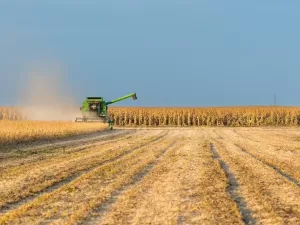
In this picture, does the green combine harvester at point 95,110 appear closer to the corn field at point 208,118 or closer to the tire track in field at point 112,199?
the corn field at point 208,118

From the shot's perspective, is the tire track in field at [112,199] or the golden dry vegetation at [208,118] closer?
the tire track in field at [112,199]

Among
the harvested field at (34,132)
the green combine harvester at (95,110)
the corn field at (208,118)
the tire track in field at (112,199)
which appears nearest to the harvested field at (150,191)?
the tire track in field at (112,199)

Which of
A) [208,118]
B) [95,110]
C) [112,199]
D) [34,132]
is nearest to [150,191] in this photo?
[112,199]

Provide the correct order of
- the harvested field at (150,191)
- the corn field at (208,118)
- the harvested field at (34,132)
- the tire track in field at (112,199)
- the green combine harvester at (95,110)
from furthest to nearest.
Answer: the corn field at (208,118) → the green combine harvester at (95,110) → the harvested field at (34,132) → the harvested field at (150,191) → the tire track in field at (112,199)

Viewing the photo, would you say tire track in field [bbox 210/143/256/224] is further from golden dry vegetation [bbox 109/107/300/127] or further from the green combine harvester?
golden dry vegetation [bbox 109/107/300/127]

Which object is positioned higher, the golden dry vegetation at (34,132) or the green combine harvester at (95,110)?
the green combine harvester at (95,110)

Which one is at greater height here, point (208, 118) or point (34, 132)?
point (208, 118)

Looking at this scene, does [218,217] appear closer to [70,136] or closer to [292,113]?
[70,136]

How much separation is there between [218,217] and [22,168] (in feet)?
24.7

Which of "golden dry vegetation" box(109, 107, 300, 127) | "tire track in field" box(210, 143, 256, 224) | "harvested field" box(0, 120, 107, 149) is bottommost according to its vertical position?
"tire track in field" box(210, 143, 256, 224)

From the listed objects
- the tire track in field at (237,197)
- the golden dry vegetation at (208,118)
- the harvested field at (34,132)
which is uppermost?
the golden dry vegetation at (208,118)

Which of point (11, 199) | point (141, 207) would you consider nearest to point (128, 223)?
point (141, 207)

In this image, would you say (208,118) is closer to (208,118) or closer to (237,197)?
(208,118)

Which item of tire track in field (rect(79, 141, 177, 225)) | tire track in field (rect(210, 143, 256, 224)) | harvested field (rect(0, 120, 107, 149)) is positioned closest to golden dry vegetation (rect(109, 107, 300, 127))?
harvested field (rect(0, 120, 107, 149))
